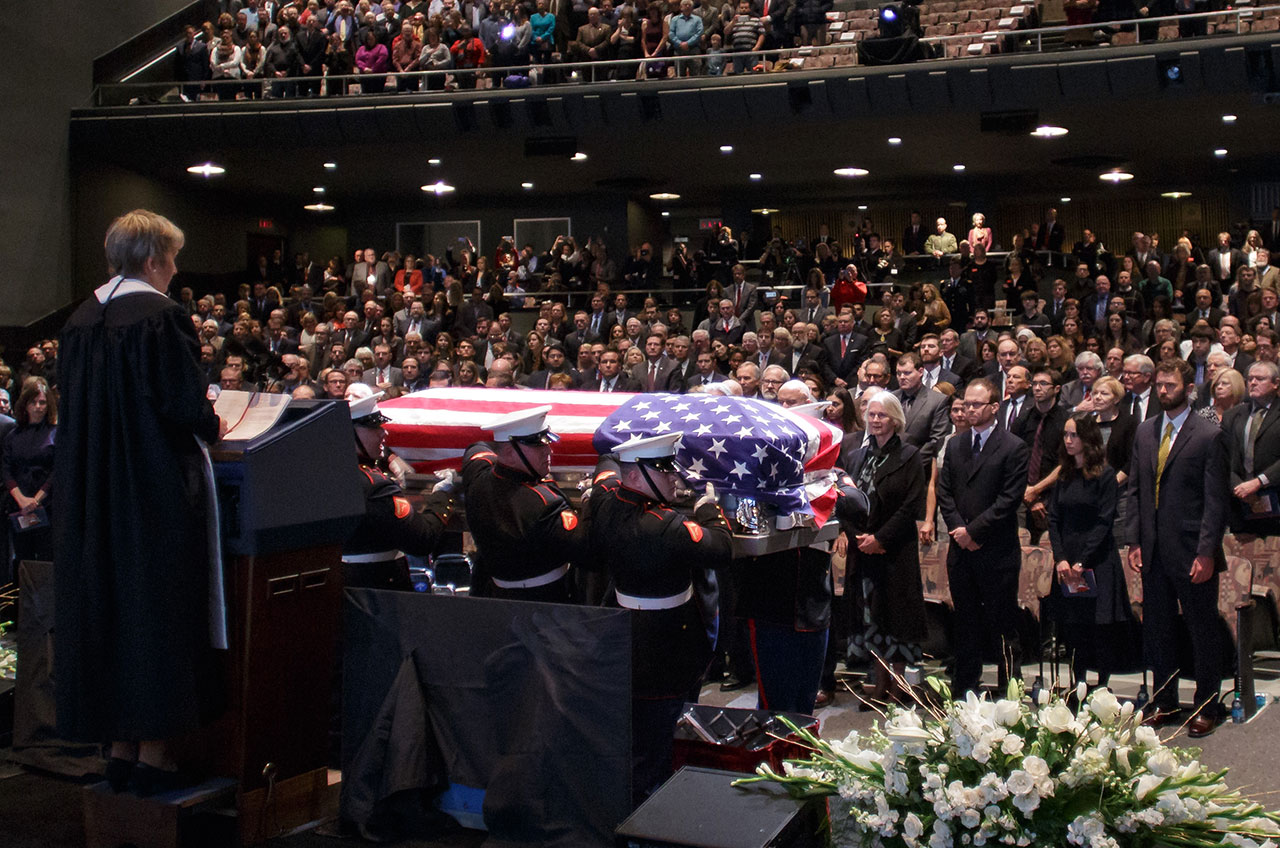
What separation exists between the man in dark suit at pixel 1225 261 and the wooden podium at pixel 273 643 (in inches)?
478

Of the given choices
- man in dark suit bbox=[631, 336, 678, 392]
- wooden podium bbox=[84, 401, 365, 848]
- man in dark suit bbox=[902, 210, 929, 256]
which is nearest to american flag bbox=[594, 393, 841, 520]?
wooden podium bbox=[84, 401, 365, 848]

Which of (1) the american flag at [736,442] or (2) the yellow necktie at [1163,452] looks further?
(2) the yellow necktie at [1163,452]

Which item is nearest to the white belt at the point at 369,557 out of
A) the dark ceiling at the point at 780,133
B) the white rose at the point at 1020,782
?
the white rose at the point at 1020,782

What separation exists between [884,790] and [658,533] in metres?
1.35

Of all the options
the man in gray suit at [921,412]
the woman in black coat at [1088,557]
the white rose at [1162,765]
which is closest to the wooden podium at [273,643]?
the white rose at [1162,765]

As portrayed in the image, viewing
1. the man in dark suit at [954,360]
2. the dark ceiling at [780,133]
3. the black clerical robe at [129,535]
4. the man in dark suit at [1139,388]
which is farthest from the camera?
the dark ceiling at [780,133]

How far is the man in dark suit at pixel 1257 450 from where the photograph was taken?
6.31 metres

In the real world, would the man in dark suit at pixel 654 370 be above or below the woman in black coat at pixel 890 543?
above

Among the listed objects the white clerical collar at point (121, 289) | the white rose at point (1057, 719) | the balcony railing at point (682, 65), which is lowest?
the white rose at point (1057, 719)

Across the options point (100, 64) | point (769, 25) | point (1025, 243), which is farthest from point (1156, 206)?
point (100, 64)

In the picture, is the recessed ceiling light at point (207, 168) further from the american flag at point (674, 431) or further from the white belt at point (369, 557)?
the white belt at point (369, 557)

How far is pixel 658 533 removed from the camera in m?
3.85

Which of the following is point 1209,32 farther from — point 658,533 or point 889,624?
point 658,533

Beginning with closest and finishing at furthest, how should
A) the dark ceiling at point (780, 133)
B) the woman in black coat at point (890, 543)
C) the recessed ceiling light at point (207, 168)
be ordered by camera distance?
the woman in black coat at point (890, 543) < the dark ceiling at point (780, 133) < the recessed ceiling light at point (207, 168)
